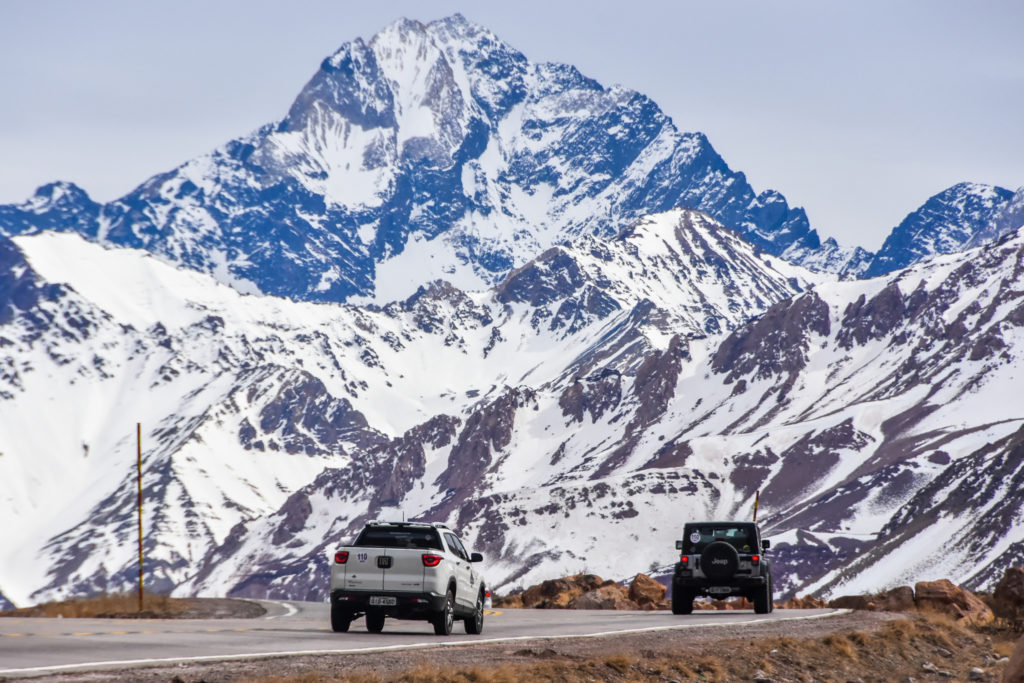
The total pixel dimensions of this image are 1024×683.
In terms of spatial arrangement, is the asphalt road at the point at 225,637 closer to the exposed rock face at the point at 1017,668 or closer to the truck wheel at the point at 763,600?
the truck wheel at the point at 763,600

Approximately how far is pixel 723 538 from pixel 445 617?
16936 millimetres

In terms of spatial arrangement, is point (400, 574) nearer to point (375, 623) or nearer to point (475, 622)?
point (375, 623)

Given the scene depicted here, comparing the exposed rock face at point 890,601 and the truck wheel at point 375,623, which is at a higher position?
the exposed rock face at point 890,601

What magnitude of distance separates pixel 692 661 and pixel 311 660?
289 inches

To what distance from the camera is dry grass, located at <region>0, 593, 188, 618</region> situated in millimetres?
44719

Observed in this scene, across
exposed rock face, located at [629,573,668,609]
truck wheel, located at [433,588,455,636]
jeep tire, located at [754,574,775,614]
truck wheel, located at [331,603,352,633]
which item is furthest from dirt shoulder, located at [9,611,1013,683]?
exposed rock face, located at [629,573,668,609]

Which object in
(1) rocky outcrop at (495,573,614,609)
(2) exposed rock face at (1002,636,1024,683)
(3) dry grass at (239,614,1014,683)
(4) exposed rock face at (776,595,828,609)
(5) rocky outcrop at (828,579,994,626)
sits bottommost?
(2) exposed rock face at (1002,636,1024,683)

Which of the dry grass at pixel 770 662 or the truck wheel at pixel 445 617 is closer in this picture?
the dry grass at pixel 770 662

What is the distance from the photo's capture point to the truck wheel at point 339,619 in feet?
103

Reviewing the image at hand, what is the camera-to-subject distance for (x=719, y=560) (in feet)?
146

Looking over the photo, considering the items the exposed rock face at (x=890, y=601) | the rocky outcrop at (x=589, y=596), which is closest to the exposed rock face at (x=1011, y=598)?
the exposed rock face at (x=890, y=601)

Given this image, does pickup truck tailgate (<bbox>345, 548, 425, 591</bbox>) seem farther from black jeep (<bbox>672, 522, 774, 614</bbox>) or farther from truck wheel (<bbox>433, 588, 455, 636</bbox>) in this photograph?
black jeep (<bbox>672, 522, 774, 614</bbox>)

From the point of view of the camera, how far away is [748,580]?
147 feet

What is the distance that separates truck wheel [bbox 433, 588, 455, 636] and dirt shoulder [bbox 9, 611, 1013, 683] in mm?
1755
